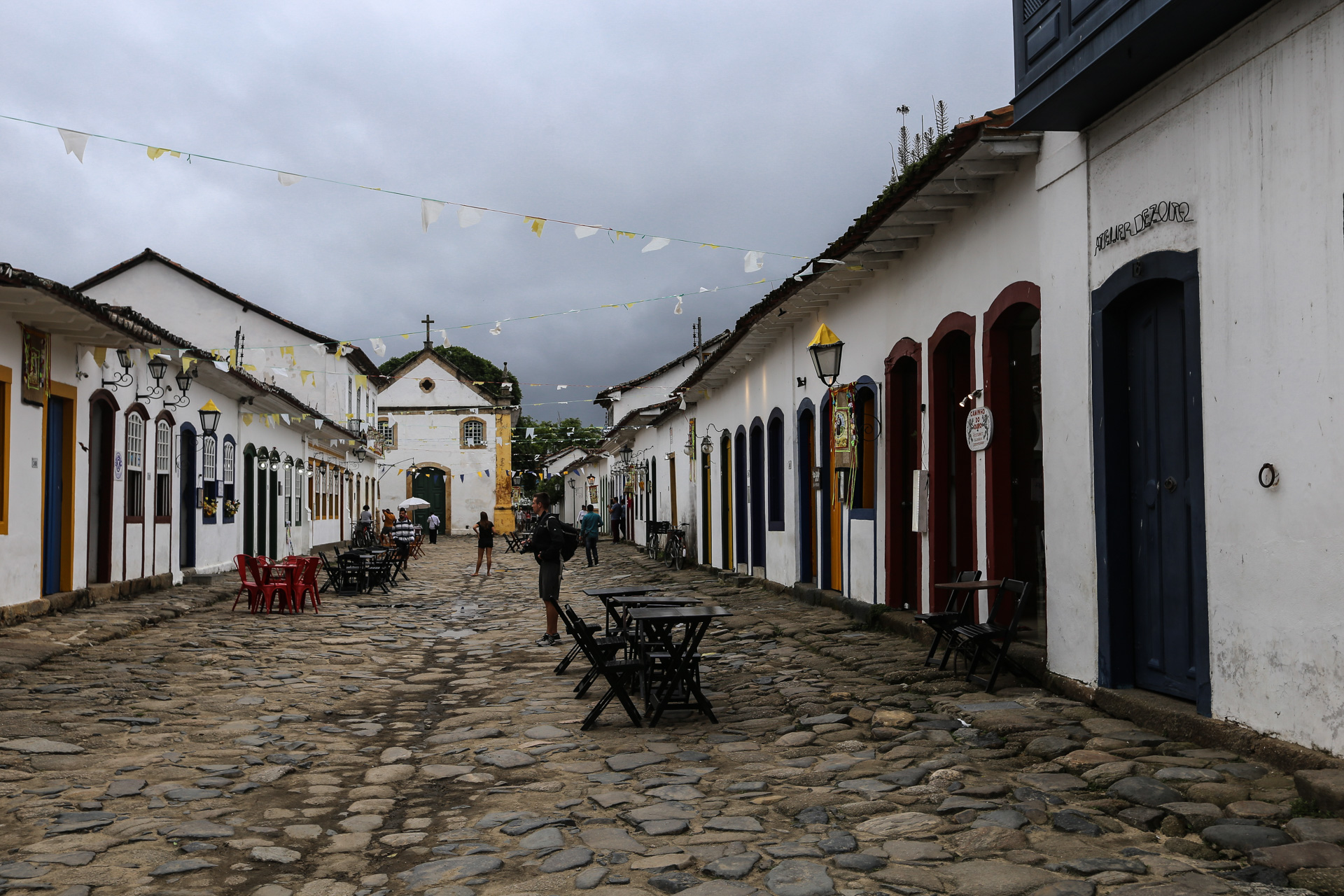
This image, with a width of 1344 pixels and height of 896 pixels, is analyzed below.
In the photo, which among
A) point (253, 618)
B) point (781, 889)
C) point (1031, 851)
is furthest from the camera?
point (253, 618)

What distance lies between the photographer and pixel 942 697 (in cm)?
682

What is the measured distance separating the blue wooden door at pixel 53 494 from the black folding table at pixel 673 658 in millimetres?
8546

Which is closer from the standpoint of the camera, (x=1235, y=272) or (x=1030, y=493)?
(x=1235, y=272)

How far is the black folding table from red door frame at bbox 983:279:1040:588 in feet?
7.83

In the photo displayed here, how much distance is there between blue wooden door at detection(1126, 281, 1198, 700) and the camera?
5848mm

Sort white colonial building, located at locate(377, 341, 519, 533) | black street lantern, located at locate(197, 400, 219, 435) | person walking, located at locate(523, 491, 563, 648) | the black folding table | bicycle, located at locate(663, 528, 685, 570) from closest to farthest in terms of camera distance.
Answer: the black folding table
person walking, located at locate(523, 491, 563, 648)
black street lantern, located at locate(197, 400, 219, 435)
bicycle, located at locate(663, 528, 685, 570)
white colonial building, located at locate(377, 341, 519, 533)

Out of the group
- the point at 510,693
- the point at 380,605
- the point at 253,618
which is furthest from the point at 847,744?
the point at 380,605

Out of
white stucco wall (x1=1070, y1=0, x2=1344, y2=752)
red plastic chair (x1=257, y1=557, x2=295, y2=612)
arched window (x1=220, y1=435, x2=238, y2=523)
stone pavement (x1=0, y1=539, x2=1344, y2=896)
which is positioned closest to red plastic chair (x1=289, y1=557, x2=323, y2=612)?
red plastic chair (x1=257, y1=557, x2=295, y2=612)

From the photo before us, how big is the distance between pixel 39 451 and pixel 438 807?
9186 mm

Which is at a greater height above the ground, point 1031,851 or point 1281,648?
point 1281,648

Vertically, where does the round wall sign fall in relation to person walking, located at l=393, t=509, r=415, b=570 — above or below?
above

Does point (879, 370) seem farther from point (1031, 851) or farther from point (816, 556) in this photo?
point (1031, 851)

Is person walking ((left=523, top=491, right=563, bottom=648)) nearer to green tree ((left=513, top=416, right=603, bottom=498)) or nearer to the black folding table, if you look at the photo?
the black folding table

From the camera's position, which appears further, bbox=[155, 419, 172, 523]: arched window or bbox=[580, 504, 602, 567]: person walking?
bbox=[580, 504, 602, 567]: person walking
